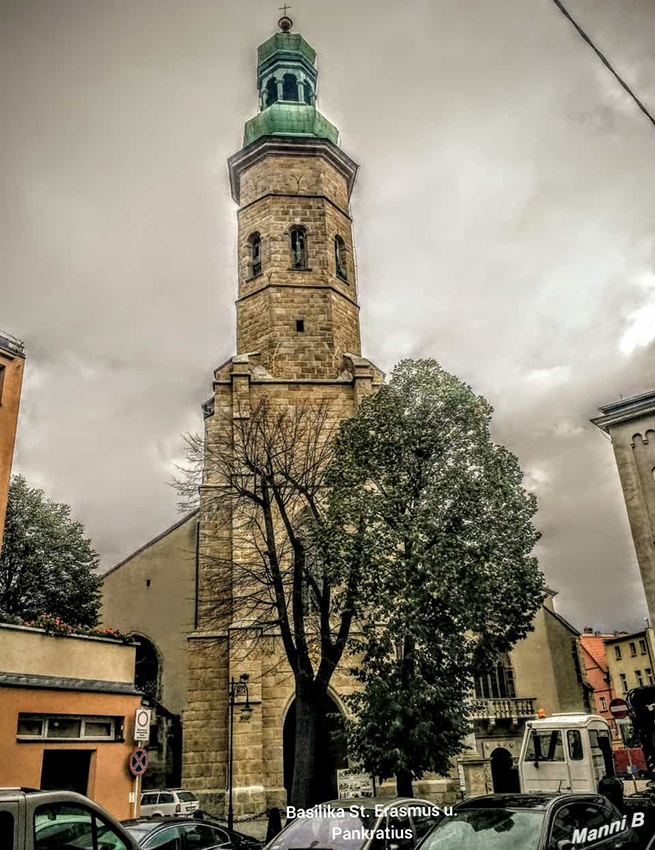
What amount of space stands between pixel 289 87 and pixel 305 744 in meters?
28.9

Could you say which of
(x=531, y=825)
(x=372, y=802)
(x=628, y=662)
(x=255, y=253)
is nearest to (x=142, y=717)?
(x=372, y=802)

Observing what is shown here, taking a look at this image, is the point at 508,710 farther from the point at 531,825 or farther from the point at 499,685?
the point at 531,825

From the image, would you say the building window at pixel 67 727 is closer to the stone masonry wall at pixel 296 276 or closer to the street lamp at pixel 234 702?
the street lamp at pixel 234 702

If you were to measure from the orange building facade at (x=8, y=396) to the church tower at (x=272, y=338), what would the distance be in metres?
5.74

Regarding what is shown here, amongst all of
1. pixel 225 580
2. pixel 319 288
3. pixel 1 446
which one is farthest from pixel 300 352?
pixel 1 446

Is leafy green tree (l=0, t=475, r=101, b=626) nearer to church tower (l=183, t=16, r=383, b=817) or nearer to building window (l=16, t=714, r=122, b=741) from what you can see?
church tower (l=183, t=16, r=383, b=817)

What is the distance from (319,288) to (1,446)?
15.0 m

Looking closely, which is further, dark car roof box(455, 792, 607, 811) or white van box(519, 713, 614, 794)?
white van box(519, 713, 614, 794)

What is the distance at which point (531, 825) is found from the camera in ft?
21.9

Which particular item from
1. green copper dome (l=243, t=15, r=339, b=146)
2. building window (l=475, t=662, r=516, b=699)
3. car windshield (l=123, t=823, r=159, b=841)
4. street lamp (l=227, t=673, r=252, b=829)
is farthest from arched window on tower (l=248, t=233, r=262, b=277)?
car windshield (l=123, t=823, r=159, b=841)

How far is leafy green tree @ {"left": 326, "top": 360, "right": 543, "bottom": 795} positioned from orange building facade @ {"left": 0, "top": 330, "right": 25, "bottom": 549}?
6845 millimetres

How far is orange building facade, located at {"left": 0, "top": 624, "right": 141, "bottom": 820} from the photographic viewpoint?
12.1 meters

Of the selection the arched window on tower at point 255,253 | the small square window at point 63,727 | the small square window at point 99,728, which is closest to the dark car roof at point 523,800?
the small square window at point 63,727

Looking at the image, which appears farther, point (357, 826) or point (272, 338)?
point (272, 338)
